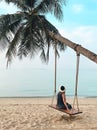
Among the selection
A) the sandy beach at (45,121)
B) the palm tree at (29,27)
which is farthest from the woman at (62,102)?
the palm tree at (29,27)

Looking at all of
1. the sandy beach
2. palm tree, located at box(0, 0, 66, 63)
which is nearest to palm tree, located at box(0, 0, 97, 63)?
palm tree, located at box(0, 0, 66, 63)

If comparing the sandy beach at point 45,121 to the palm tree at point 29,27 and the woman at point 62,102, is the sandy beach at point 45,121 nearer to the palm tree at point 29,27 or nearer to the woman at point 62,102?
the woman at point 62,102

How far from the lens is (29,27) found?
21312 mm

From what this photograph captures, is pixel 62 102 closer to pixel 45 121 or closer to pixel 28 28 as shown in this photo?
pixel 45 121

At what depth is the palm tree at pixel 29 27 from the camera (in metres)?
21.6

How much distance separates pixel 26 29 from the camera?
21531 mm

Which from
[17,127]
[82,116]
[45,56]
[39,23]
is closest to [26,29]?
[39,23]

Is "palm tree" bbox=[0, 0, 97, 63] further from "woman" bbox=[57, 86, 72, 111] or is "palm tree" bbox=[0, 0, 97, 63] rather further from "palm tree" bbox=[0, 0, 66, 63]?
"woman" bbox=[57, 86, 72, 111]

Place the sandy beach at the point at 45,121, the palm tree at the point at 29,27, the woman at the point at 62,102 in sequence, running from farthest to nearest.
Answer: the palm tree at the point at 29,27 → the woman at the point at 62,102 → the sandy beach at the point at 45,121

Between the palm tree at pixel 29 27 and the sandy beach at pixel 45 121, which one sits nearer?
the sandy beach at pixel 45 121

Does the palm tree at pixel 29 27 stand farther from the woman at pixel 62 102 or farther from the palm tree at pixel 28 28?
the woman at pixel 62 102

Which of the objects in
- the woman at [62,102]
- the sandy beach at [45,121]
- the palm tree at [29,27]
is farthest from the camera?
the palm tree at [29,27]

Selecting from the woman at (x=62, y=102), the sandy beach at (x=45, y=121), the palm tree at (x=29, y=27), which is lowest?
the sandy beach at (x=45, y=121)

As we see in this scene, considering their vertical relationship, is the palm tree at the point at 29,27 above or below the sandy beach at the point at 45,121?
above
